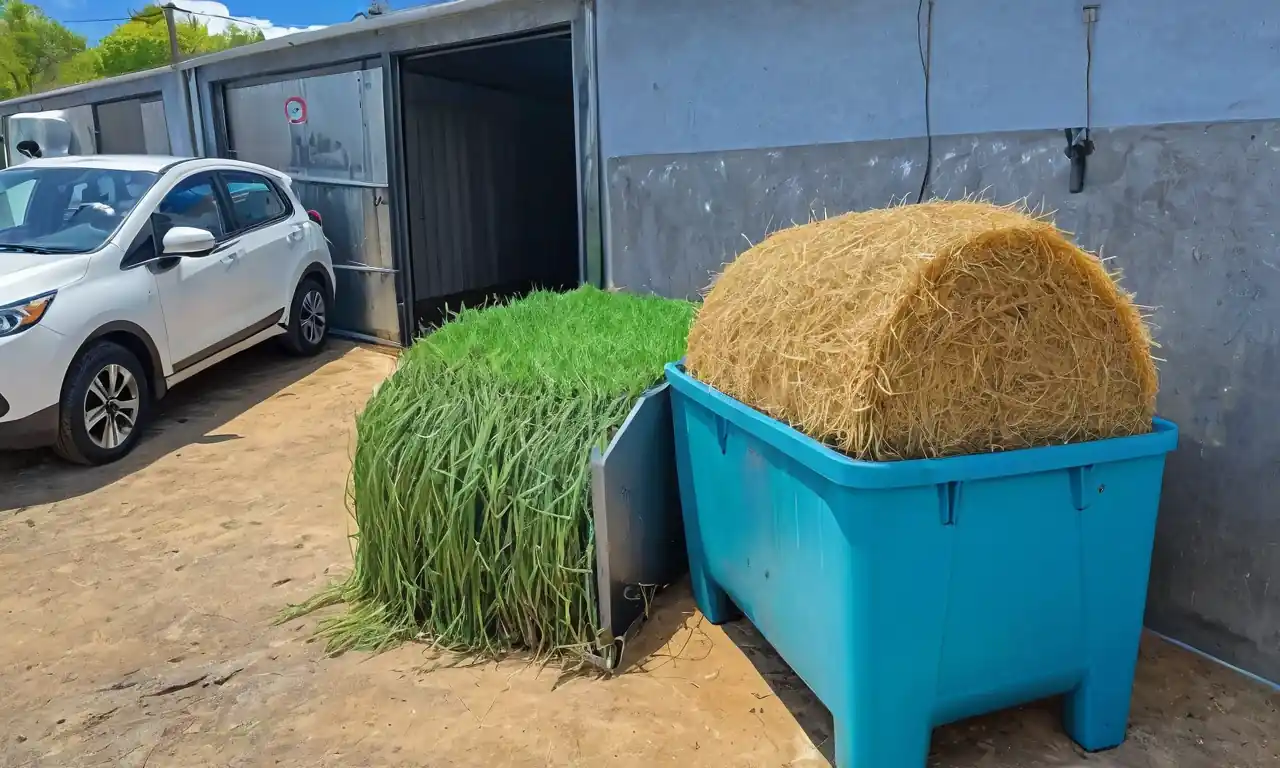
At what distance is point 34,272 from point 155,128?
20.2 ft

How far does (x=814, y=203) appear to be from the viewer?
470 centimetres

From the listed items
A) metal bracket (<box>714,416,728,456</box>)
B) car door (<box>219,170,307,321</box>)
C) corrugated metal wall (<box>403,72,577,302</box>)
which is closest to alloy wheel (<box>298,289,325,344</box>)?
car door (<box>219,170,307,321</box>)

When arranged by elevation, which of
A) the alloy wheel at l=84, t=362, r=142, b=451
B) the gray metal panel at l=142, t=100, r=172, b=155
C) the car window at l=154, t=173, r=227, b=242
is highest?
the gray metal panel at l=142, t=100, r=172, b=155

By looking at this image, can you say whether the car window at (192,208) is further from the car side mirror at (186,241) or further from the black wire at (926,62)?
the black wire at (926,62)

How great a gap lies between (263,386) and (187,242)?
1629mm

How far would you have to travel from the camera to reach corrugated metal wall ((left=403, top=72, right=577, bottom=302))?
29.4 ft

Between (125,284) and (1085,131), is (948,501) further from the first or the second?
(125,284)

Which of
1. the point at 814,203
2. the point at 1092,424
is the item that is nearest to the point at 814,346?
the point at 1092,424

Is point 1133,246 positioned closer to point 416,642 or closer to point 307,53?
point 416,642

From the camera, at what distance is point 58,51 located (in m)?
51.5

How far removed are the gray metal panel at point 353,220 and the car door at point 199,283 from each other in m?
1.68

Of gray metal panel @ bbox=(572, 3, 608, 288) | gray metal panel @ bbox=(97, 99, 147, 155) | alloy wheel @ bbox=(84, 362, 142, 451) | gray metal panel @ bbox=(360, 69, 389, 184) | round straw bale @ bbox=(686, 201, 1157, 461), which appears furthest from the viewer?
gray metal panel @ bbox=(97, 99, 147, 155)

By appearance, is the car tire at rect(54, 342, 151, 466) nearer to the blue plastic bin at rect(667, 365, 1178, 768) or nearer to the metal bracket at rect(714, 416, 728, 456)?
the metal bracket at rect(714, 416, 728, 456)

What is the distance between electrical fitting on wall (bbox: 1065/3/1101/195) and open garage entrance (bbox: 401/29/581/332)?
179 inches
